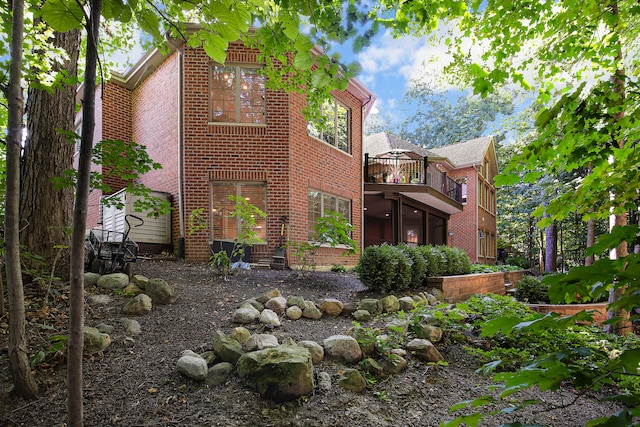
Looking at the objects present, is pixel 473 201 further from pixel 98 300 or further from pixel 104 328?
pixel 104 328

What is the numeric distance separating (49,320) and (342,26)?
12.3 feet

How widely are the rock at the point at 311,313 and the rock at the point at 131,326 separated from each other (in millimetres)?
1964

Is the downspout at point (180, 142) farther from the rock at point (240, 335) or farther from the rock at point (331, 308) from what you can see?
the rock at point (240, 335)

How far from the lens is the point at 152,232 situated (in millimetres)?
8336

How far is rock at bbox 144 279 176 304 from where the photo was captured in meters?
4.32

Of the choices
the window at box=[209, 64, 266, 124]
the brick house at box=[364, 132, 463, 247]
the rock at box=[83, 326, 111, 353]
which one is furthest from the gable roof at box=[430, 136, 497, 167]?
the rock at box=[83, 326, 111, 353]

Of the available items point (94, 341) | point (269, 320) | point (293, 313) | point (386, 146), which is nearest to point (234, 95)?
point (293, 313)

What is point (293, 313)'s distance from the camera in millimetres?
4457

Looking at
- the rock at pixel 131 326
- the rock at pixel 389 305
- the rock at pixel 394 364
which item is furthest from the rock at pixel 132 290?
the rock at pixel 389 305

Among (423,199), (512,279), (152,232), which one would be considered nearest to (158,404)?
(152,232)

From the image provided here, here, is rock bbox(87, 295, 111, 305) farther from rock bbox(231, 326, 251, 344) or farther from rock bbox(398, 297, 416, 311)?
rock bbox(398, 297, 416, 311)

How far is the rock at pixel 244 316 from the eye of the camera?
396cm

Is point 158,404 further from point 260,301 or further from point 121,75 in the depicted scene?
point 121,75

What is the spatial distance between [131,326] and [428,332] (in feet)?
10.7
